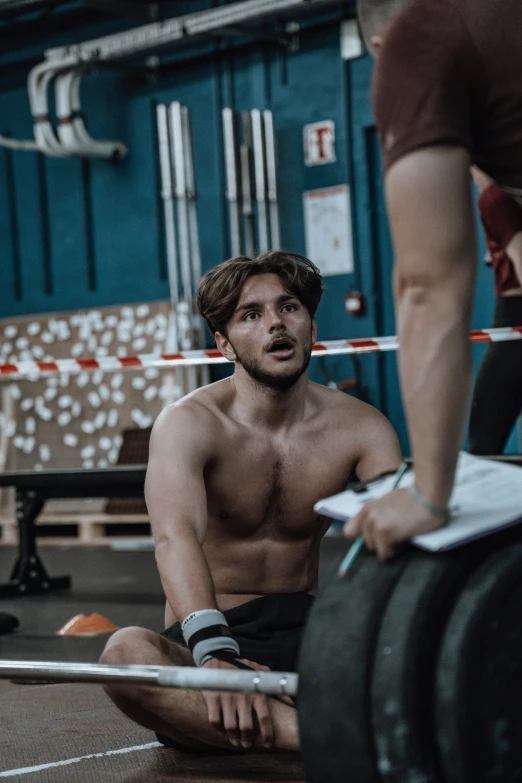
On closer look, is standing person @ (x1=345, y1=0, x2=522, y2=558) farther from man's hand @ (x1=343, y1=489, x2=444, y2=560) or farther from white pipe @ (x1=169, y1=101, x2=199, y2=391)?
white pipe @ (x1=169, y1=101, x2=199, y2=391)

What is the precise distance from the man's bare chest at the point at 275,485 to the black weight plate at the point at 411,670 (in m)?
1.20

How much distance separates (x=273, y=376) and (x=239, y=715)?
2.68 ft

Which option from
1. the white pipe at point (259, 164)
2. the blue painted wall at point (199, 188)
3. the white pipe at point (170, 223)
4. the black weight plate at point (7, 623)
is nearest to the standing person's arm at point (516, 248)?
the black weight plate at point (7, 623)

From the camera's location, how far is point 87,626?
Answer: 466 centimetres

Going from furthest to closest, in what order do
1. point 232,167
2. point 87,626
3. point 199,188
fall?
point 199,188 < point 232,167 < point 87,626

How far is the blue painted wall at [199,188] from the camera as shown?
749 centimetres

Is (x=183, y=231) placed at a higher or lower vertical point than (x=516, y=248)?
higher

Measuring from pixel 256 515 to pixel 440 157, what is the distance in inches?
56.9

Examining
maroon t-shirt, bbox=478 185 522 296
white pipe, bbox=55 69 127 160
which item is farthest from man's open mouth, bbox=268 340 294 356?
white pipe, bbox=55 69 127 160

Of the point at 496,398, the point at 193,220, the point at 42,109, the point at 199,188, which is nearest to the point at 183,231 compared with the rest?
the point at 193,220

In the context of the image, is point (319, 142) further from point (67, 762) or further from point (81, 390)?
point (67, 762)

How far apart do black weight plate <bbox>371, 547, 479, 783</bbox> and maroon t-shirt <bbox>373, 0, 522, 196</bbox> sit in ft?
1.74

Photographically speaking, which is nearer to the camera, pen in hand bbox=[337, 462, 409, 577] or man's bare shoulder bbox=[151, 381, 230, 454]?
pen in hand bbox=[337, 462, 409, 577]

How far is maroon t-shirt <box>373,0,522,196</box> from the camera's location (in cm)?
147
